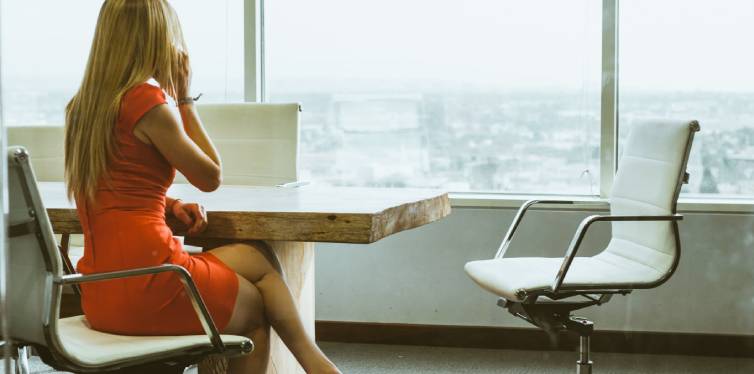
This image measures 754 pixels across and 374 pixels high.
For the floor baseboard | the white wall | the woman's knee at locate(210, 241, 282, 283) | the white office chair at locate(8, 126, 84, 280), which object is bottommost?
the floor baseboard

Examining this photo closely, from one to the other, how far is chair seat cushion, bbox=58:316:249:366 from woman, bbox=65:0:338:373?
40mm

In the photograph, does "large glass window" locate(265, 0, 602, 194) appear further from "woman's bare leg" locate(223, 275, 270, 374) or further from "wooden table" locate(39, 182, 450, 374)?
"woman's bare leg" locate(223, 275, 270, 374)

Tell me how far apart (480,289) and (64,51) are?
191 cm

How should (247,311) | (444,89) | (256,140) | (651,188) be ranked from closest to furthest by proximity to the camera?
(247,311) < (651,188) < (256,140) < (444,89)

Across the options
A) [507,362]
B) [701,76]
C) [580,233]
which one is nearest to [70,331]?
[580,233]

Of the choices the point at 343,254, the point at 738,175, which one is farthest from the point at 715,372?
the point at 343,254

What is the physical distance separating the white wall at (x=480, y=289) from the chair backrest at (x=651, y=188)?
268 millimetres

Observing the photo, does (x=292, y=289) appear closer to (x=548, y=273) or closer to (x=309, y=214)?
(x=309, y=214)

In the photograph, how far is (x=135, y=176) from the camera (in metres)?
1.78

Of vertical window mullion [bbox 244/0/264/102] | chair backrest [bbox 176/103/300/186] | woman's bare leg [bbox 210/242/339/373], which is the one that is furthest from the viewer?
vertical window mullion [bbox 244/0/264/102]

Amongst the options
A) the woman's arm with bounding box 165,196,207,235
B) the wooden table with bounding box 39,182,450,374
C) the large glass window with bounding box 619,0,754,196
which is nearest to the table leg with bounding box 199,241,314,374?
the wooden table with bounding box 39,182,450,374

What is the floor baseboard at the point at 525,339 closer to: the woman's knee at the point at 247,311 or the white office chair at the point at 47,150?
the white office chair at the point at 47,150

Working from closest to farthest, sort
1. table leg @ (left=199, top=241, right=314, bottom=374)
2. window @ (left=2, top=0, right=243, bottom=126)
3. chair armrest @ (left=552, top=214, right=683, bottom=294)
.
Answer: window @ (left=2, top=0, right=243, bottom=126), table leg @ (left=199, top=241, right=314, bottom=374), chair armrest @ (left=552, top=214, right=683, bottom=294)

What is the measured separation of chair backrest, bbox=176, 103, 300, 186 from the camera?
3047 millimetres
